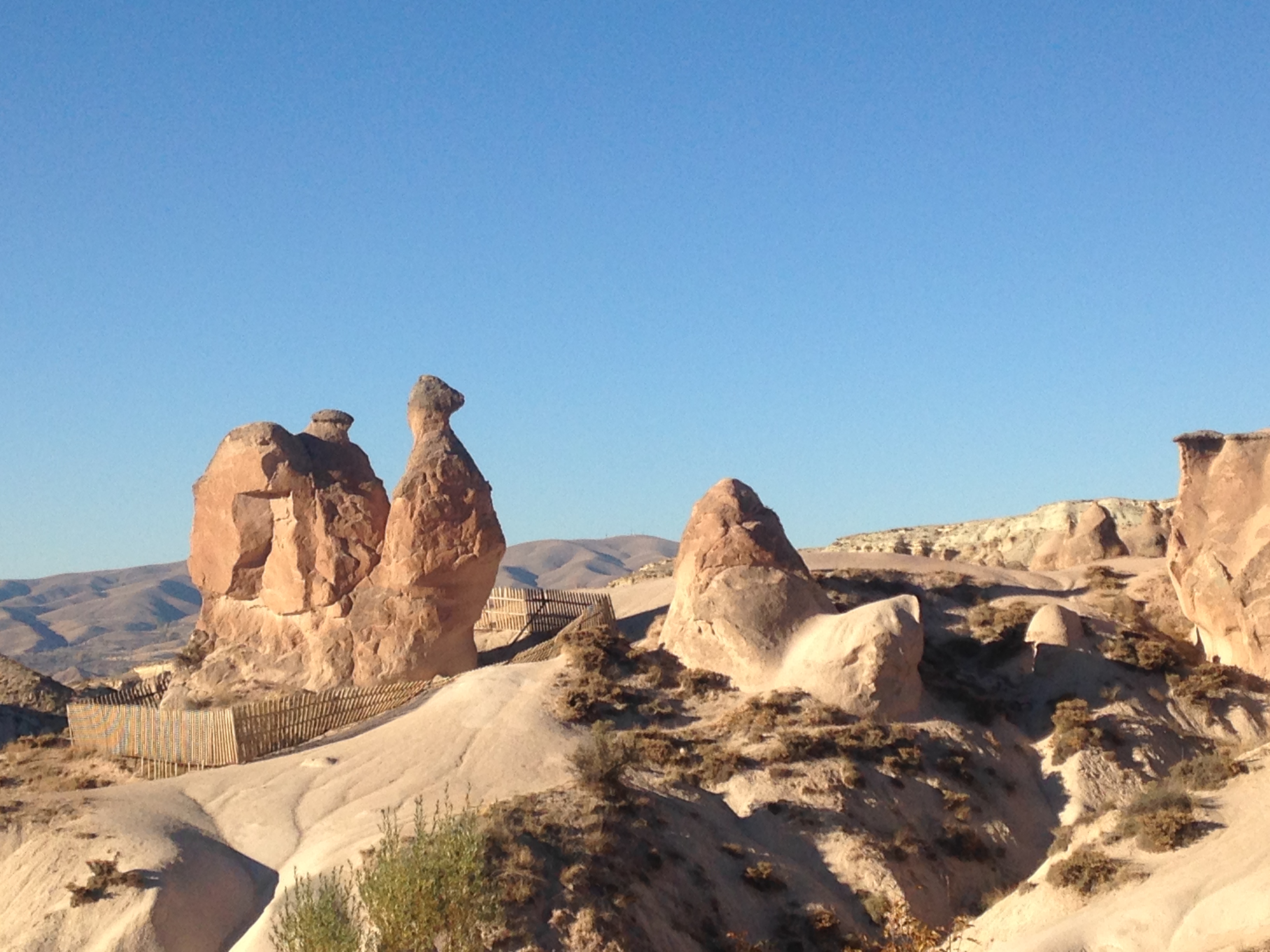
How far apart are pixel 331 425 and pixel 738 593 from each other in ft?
40.1

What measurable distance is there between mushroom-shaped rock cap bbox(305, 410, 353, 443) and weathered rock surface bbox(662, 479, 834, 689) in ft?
32.3

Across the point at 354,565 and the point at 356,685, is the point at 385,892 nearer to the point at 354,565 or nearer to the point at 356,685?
the point at 356,685

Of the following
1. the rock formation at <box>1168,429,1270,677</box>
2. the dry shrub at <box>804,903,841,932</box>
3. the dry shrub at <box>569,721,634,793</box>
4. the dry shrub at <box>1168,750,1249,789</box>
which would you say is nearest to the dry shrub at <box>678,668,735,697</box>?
the dry shrub at <box>569,721,634,793</box>

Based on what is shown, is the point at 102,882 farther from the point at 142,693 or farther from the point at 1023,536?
the point at 1023,536

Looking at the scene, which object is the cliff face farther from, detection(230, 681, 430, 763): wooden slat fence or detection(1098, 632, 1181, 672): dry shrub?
detection(230, 681, 430, 763): wooden slat fence

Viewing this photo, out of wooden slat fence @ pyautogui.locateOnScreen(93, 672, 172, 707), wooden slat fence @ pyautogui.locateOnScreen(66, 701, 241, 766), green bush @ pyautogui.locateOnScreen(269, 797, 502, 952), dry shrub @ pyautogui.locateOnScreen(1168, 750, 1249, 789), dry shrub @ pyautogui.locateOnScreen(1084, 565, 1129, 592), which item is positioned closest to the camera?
green bush @ pyautogui.locateOnScreen(269, 797, 502, 952)

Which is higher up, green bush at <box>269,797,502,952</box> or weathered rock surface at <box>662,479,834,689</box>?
weathered rock surface at <box>662,479,834,689</box>

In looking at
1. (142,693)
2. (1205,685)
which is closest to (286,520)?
(142,693)

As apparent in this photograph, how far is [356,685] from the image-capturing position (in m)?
30.6

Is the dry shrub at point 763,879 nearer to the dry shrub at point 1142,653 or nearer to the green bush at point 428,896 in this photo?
the green bush at point 428,896

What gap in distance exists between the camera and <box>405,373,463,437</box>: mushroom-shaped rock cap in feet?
107

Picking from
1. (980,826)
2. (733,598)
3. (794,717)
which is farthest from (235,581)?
(980,826)

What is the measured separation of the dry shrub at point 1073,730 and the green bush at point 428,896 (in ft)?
47.3

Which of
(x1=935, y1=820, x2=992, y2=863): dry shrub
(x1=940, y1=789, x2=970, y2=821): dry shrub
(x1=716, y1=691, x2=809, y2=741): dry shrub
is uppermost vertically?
(x1=716, y1=691, x2=809, y2=741): dry shrub
